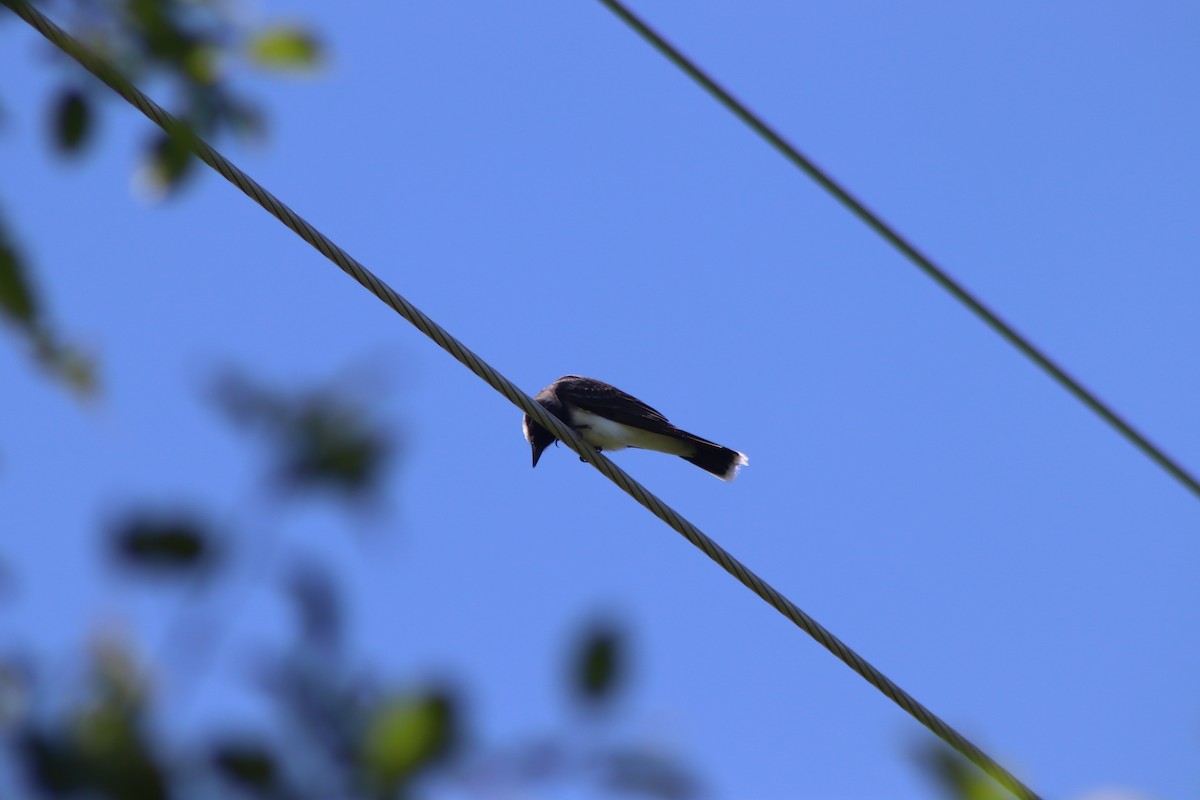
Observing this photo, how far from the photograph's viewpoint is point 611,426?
9.37 meters

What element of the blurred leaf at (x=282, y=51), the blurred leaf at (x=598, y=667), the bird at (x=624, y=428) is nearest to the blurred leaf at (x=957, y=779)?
the blurred leaf at (x=598, y=667)

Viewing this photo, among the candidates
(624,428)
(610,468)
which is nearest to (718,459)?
(624,428)

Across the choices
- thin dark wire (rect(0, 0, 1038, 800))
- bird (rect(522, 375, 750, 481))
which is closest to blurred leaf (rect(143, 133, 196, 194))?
thin dark wire (rect(0, 0, 1038, 800))

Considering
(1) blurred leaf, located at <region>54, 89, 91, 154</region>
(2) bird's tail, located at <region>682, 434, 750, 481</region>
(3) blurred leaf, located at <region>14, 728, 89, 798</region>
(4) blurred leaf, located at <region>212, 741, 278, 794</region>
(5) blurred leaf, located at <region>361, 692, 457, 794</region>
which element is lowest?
(3) blurred leaf, located at <region>14, 728, 89, 798</region>

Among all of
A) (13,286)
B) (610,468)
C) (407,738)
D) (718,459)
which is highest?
(718,459)

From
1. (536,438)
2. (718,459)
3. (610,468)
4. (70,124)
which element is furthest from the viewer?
(536,438)

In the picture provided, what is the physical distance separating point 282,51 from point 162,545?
31.0 inches

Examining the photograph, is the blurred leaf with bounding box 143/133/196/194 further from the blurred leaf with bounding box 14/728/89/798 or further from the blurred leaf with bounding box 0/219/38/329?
the blurred leaf with bounding box 14/728/89/798

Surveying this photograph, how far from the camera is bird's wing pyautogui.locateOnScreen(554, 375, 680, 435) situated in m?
9.21

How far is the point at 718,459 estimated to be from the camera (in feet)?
30.2

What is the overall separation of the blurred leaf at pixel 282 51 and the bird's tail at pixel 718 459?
24.8 ft

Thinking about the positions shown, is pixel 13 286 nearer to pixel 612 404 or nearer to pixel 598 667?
pixel 598 667

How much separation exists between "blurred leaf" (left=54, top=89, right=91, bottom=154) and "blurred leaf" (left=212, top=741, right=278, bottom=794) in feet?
2.84

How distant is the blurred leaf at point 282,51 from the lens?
164 cm
